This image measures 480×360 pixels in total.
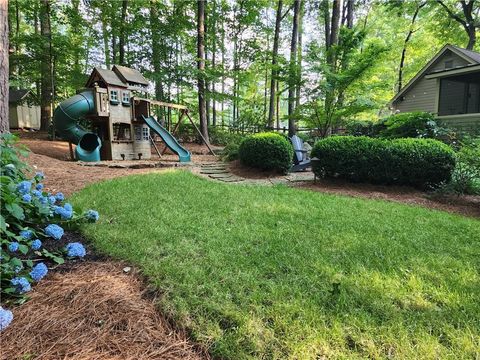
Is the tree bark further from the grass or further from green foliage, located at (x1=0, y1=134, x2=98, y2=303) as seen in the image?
green foliage, located at (x1=0, y1=134, x2=98, y2=303)

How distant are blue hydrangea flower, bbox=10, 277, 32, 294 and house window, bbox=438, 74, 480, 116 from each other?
1558 cm

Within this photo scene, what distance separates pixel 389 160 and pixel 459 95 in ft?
39.0

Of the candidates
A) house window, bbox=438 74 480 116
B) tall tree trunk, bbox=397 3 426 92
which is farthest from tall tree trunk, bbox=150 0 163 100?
tall tree trunk, bbox=397 3 426 92

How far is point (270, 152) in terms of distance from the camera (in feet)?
22.3

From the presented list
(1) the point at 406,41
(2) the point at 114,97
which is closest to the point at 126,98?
(2) the point at 114,97

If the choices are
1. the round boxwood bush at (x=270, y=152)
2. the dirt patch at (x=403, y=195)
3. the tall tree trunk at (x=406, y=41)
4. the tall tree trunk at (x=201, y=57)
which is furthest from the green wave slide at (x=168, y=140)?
the tall tree trunk at (x=406, y=41)

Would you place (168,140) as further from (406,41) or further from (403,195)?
(406,41)

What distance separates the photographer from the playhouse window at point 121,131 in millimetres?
9703

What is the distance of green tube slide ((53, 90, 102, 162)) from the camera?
8.27 metres

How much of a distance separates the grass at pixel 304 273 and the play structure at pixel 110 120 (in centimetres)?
553

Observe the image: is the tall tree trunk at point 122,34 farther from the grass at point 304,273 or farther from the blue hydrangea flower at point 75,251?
the blue hydrangea flower at point 75,251

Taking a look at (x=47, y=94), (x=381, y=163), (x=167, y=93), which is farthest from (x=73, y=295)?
(x=167, y=93)

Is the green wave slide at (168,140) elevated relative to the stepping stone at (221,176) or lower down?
elevated

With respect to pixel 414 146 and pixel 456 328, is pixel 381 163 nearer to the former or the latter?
pixel 414 146
